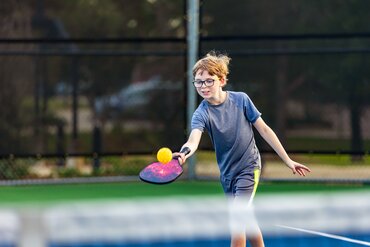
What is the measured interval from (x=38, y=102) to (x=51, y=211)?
371 inches

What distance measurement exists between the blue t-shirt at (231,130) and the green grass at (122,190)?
5077 millimetres

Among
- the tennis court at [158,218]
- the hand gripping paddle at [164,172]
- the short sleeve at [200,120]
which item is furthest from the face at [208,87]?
the tennis court at [158,218]

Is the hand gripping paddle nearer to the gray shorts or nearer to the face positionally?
the face

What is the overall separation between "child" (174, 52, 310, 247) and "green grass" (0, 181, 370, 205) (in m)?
5.08

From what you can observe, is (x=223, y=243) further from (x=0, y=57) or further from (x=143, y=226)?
(x=0, y=57)

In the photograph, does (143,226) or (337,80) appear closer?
(143,226)

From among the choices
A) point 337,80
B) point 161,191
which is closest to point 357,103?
point 337,80

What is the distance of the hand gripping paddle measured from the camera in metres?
5.88

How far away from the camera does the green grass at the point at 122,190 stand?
11.6 meters

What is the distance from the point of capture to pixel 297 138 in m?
12.4

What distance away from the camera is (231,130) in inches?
255

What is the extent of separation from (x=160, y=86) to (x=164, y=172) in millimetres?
6777

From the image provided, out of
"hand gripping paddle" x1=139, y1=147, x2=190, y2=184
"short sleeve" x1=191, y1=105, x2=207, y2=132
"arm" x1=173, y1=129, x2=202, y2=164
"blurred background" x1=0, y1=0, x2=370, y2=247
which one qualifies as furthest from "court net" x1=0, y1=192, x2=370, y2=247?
"blurred background" x1=0, y1=0, x2=370, y2=247

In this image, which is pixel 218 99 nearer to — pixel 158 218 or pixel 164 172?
pixel 164 172
